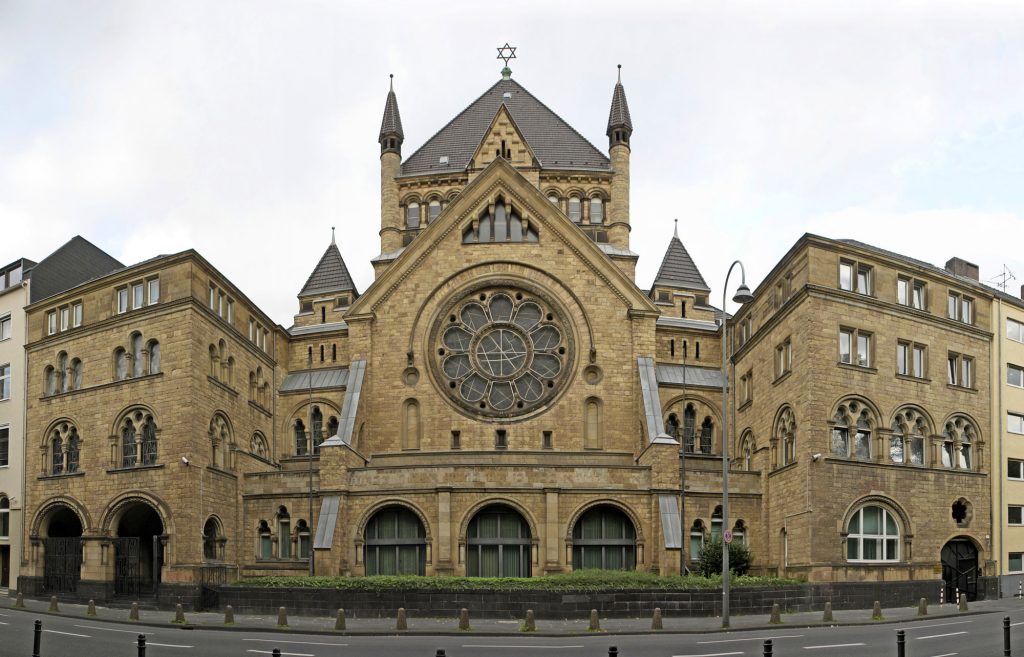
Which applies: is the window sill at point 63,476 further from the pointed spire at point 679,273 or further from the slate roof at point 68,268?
the pointed spire at point 679,273

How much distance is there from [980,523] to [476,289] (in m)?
25.2

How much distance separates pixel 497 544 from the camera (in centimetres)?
5025

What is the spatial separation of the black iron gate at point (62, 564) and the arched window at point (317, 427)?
533 inches

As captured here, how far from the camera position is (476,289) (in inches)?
2297

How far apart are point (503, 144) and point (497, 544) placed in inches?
1043

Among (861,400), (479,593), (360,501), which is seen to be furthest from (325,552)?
(861,400)

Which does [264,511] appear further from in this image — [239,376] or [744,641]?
[744,641]

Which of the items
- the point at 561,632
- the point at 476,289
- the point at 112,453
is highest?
the point at 476,289

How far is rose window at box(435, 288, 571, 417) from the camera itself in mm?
57281

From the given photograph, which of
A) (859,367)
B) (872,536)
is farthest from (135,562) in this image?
(859,367)

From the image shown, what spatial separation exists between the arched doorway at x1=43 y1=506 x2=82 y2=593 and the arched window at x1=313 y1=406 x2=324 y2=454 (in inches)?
495

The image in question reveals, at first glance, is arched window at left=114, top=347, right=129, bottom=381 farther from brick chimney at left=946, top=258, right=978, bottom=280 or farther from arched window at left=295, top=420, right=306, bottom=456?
brick chimney at left=946, top=258, right=978, bottom=280

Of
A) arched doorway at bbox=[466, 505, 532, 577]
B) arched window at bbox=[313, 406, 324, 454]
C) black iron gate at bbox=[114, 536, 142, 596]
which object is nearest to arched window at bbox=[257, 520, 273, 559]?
black iron gate at bbox=[114, 536, 142, 596]

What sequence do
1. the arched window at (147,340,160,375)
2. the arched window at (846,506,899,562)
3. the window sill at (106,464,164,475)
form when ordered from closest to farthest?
the arched window at (846,506,899,562) → the window sill at (106,464,164,475) → the arched window at (147,340,160,375)
